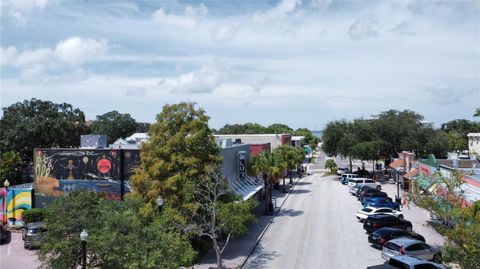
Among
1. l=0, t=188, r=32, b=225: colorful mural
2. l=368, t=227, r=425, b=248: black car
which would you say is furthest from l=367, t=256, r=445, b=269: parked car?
l=0, t=188, r=32, b=225: colorful mural

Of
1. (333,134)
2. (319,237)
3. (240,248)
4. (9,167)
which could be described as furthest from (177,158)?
(333,134)

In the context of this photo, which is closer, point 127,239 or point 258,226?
point 127,239

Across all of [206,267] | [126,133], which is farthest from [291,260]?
[126,133]

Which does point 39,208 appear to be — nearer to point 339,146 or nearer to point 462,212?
point 462,212

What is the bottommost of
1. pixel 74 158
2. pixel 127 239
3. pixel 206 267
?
pixel 206 267

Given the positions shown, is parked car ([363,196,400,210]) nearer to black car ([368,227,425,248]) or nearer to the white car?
the white car

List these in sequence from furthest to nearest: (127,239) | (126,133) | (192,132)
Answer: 1. (126,133)
2. (192,132)
3. (127,239)

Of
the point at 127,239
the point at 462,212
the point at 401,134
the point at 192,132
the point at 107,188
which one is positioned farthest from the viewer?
the point at 401,134
